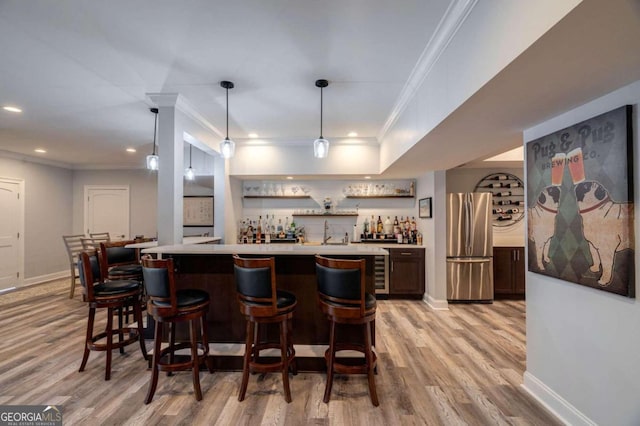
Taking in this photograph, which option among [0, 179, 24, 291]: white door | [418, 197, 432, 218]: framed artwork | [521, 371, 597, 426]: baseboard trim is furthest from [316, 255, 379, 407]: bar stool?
[0, 179, 24, 291]: white door

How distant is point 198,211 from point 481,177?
18.7ft

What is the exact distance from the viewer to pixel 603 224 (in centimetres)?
170

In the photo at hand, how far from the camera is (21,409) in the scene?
2.13 m

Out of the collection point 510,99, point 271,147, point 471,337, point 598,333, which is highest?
point 271,147

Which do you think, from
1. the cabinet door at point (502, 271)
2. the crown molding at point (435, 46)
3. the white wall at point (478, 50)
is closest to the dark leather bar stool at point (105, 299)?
the white wall at point (478, 50)

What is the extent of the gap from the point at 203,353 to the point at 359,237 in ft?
11.8

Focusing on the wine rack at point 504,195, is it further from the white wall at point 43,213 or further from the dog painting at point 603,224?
the white wall at point 43,213

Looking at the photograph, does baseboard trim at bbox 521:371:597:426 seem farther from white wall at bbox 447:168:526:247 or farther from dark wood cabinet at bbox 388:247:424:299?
white wall at bbox 447:168:526:247

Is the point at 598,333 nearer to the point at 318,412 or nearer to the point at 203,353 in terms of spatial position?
the point at 318,412

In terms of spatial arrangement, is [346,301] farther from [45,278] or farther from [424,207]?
[45,278]

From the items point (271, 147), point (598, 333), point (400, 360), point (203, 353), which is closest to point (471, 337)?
point (400, 360)

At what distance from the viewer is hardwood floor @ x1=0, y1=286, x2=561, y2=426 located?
2047 millimetres

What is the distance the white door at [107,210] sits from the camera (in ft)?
22.5

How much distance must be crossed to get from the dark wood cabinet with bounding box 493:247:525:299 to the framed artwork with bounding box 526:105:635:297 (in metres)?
2.93
